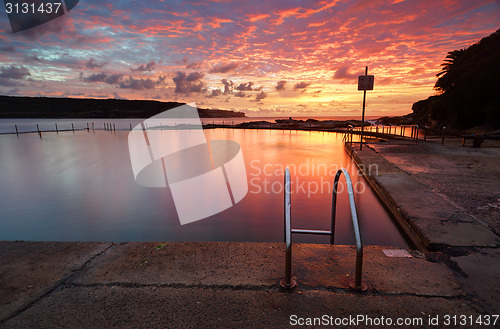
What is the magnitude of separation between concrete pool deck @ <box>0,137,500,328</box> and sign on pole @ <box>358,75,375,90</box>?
30.6 ft

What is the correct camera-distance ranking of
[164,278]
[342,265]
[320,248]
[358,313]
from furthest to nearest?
1. [320,248]
2. [342,265]
3. [164,278]
4. [358,313]

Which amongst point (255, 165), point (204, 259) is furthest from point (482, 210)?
point (255, 165)

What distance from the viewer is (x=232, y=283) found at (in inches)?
97.6

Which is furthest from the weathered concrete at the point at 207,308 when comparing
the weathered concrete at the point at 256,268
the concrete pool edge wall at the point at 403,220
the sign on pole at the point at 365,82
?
the sign on pole at the point at 365,82

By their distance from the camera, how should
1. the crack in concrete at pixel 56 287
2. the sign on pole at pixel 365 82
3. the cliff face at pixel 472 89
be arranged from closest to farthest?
the crack in concrete at pixel 56 287, the sign on pole at pixel 365 82, the cliff face at pixel 472 89

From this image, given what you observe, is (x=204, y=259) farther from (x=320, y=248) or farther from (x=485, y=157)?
(x=485, y=157)

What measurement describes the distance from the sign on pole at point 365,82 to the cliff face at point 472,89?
954 inches

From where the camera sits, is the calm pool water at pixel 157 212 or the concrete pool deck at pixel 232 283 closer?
the concrete pool deck at pixel 232 283

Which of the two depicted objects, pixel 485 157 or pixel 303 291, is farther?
pixel 485 157

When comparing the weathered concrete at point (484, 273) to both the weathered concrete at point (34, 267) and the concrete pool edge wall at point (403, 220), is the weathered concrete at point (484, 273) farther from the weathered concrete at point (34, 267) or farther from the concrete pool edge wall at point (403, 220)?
the weathered concrete at point (34, 267)

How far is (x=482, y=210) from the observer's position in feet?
15.4

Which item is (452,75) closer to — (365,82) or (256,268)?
(365,82)

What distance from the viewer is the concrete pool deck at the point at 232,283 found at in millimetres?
2107

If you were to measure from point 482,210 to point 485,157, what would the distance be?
8.24m
